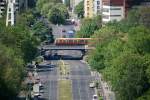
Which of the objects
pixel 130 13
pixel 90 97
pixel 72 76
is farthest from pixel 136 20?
pixel 90 97

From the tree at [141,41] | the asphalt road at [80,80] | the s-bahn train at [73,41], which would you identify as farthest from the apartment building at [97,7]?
the tree at [141,41]

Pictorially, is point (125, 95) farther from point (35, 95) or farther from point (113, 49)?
point (113, 49)

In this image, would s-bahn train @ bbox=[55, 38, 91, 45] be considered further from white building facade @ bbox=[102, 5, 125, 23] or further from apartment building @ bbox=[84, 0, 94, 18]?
apartment building @ bbox=[84, 0, 94, 18]

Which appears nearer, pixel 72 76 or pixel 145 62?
pixel 145 62

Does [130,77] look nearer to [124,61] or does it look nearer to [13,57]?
[124,61]

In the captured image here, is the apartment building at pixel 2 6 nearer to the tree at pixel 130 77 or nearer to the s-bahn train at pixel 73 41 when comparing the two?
the s-bahn train at pixel 73 41
